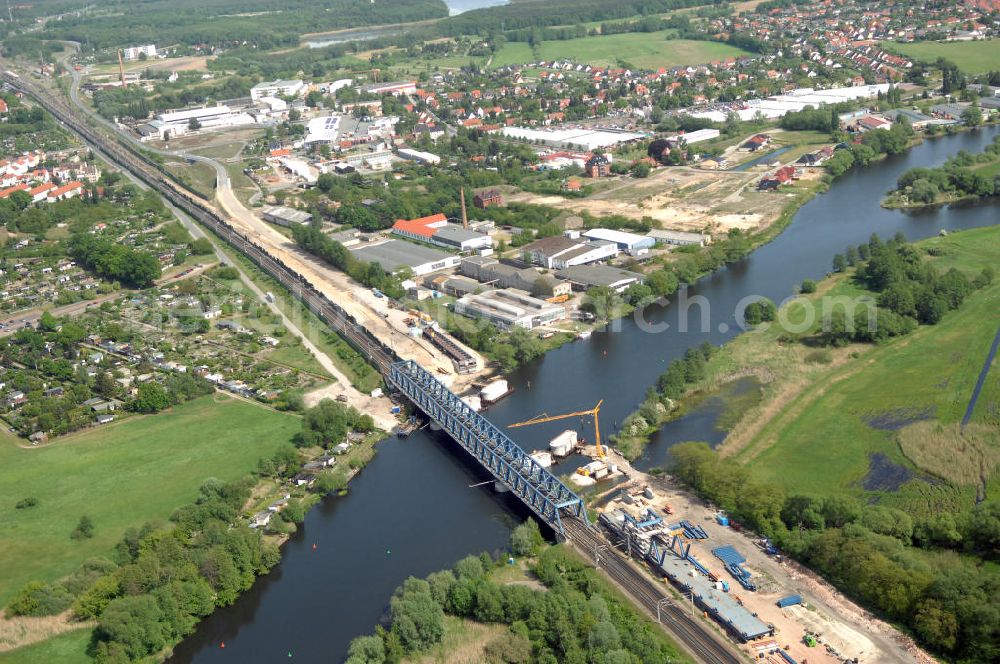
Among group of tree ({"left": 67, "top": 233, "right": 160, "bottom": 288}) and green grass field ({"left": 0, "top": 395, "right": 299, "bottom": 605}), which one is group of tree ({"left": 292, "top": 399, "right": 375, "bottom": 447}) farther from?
group of tree ({"left": 67, "top": 233, "right": 160, "bottom": 288})

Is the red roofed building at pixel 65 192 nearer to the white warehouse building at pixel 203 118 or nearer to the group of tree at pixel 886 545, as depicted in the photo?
the white warehouse building at pixel 203 118

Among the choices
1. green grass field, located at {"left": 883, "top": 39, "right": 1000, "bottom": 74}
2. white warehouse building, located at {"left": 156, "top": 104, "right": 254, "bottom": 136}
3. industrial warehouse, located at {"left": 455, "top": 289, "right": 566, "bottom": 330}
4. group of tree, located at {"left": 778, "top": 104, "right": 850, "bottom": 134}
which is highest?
green grass field, located at {"left": 883, "top": 39, "right": 1000, "bottom": 74}

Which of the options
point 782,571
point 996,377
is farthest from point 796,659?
point 996,377

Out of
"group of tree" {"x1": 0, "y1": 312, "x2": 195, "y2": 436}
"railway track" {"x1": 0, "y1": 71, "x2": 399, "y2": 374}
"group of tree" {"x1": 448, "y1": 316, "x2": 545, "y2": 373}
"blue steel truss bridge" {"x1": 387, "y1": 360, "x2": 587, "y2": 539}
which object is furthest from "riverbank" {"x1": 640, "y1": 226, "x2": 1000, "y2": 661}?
"group of tree" {"x1": 0, "y1": 312, "x2": 195, "y2": 436}

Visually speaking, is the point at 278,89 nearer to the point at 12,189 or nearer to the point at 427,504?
the point at 12,189

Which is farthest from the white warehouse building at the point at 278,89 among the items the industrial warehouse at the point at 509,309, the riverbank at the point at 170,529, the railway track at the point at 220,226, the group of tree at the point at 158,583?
the group of tree at the point at 158,583

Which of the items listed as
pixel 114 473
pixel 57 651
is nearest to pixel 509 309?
pixel 114 473

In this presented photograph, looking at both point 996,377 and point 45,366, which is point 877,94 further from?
point 45,366
